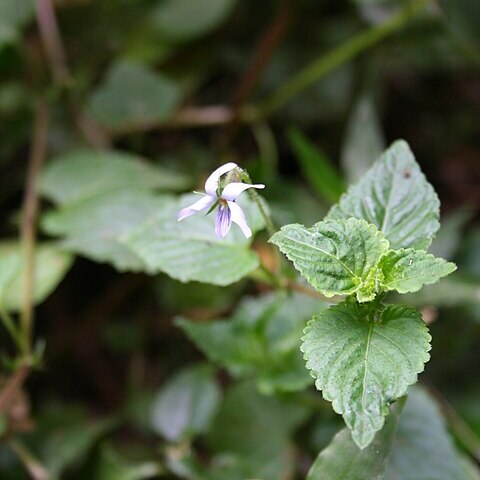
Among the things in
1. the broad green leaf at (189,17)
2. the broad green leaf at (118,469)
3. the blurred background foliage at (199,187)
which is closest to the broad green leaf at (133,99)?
the blurred background foliage at (199,187)

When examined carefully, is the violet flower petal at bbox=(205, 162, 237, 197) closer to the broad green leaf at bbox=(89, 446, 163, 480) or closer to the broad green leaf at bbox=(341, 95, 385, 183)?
the broad green leaf at bbox=(89, 446, 163, 480)

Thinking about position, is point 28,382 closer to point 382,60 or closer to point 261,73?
point 261,73

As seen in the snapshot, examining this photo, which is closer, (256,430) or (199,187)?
(256,430)

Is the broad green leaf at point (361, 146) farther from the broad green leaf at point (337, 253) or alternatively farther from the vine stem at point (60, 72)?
the broad green leaf at point (337, 253)

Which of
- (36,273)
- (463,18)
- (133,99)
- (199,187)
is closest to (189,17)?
(133,99)

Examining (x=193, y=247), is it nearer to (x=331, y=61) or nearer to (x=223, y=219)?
(x=223, y=219)

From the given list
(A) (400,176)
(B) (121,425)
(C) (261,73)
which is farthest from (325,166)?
(B) (121,425)
